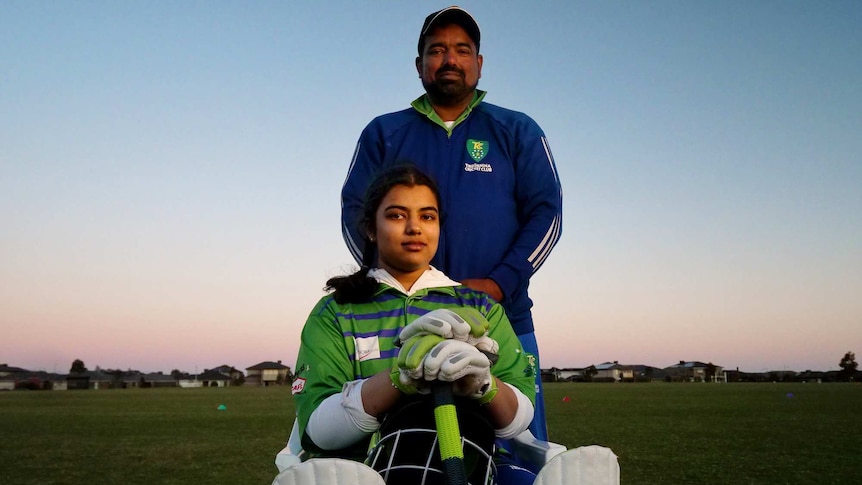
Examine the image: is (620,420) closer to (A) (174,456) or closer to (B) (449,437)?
(A) (174,456)

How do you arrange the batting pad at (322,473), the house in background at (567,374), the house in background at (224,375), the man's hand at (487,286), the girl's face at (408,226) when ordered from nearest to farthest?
the batting pad at (322,473) < the girl's face at (408,226) < the man's hand at (487,286) < the house in background at (567,374) < the house in background at (224,375)

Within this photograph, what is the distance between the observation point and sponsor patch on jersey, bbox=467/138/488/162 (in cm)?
336

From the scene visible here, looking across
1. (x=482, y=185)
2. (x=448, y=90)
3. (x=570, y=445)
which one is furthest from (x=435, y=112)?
(x=570, y=445)

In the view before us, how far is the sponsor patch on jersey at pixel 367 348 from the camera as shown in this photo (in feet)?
8.02

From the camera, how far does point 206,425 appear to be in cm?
1520

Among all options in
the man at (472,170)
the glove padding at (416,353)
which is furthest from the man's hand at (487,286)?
the glove padding at (416,353)

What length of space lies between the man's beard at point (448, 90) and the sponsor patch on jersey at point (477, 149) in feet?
0.64

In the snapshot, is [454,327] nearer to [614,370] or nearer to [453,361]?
[453,361]

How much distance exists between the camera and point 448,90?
330cm

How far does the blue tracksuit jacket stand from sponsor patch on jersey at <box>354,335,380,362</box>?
2.13 feet

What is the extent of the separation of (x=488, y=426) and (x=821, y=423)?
14103 millimetres

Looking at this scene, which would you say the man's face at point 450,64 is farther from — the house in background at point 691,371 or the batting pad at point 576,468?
the house in background at point 691,371

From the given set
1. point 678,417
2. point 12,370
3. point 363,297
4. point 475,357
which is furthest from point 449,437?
point 12,370

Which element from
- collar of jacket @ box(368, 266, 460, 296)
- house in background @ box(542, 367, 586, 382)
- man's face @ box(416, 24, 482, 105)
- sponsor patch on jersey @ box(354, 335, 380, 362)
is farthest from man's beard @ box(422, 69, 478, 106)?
house in background @ box(542, 367, 586, 382)
